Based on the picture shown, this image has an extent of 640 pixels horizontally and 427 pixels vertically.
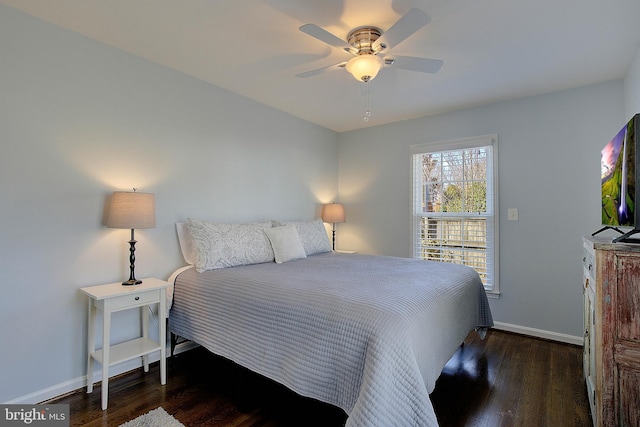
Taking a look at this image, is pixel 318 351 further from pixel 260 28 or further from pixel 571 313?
pixel 571 313

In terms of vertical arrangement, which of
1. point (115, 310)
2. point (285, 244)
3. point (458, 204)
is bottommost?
point (115, 310)

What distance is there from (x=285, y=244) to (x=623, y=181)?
2385mm

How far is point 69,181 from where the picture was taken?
2158mm

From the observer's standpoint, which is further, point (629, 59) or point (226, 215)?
point (226, 215)

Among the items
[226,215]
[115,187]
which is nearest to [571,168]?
[226,215]

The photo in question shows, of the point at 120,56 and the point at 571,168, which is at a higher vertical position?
the point at 120,56

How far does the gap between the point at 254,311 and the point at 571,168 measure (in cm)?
314

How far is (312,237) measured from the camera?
3525mm

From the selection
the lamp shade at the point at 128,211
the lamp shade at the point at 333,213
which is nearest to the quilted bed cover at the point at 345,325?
the lamp shade at the point at 128,211

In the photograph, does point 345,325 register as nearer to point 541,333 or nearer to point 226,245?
point 226,245

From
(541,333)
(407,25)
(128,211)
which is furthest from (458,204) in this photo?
(128,211)

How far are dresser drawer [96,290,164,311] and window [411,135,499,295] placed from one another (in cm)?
294

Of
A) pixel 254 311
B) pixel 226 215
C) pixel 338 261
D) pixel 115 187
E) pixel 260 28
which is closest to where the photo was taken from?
pixel 254 311

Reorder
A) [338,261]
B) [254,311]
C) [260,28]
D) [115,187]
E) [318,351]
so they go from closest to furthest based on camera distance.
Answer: [318,351], [254,311], [260,28], [115,187], [338,261]
